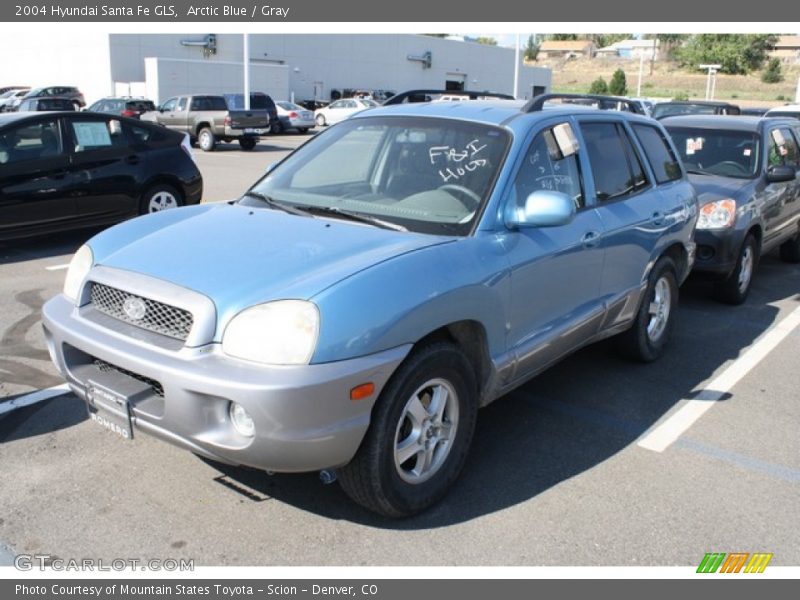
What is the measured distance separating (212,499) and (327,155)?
7.15 feet

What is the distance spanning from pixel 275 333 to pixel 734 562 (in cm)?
222

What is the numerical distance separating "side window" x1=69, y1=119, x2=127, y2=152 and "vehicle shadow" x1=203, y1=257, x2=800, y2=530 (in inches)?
248

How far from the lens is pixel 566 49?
463ft

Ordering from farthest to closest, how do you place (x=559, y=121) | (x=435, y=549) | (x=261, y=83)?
(x=261, y=83)
(x=559, y=121)
(x=435, y=549)

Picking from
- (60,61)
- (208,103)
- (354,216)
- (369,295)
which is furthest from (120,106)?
(369,295)

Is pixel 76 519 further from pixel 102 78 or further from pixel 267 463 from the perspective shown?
pixel 102 78

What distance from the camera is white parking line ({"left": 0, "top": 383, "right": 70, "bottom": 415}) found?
4.48 m

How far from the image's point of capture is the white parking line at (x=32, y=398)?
14.7 ft

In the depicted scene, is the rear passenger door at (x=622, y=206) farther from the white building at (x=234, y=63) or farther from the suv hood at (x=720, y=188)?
the white building at (x=234, y=63)

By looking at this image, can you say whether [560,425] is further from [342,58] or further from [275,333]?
[342,58]

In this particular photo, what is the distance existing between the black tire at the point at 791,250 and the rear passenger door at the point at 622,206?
5207mm

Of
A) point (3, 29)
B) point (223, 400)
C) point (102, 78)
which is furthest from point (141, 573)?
point (3, 29)

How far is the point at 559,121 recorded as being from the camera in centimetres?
445

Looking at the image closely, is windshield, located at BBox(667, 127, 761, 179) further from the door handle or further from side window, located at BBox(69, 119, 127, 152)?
side window, located at BBox(69, 119, 127, 152)
